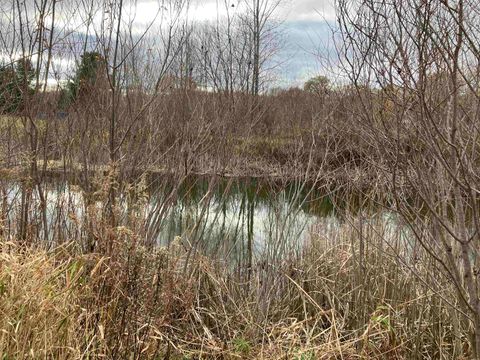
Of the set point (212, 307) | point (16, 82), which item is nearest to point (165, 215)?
point (212, 307)

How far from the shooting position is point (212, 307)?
13.2 feet

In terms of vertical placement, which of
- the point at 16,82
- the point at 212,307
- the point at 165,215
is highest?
the point at 16,82

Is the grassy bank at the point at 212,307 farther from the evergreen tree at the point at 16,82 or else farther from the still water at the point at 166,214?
the evergreen tree at the point at 16,82

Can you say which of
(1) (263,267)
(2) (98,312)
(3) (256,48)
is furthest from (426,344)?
(3) (256,48)

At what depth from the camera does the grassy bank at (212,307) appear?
2525 millimetres

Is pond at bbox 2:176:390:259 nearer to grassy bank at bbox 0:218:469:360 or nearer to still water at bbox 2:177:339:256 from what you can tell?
still water at bbox 2:177:339:256

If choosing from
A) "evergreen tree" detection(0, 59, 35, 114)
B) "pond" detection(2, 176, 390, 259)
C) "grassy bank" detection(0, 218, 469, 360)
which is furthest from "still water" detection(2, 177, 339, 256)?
"evergreen tree" detection(0, 59, 35, 114)

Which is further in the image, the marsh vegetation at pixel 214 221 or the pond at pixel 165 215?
Result: the pond at pixel 165 215

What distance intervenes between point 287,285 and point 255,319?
0.68m

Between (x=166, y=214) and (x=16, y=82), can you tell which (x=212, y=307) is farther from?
(x=16, y=82)

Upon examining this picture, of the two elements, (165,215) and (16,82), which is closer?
(16,82)

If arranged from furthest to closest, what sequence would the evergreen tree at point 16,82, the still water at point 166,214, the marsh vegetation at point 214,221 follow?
1. the evergreen tree at point 16,82
2. the still water at point 166,214
3. the marsh vegetation at point 214,221

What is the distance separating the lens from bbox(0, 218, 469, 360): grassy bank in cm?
253

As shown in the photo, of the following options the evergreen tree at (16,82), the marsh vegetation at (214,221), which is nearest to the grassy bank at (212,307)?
the marsh vegetation at (214,221)
